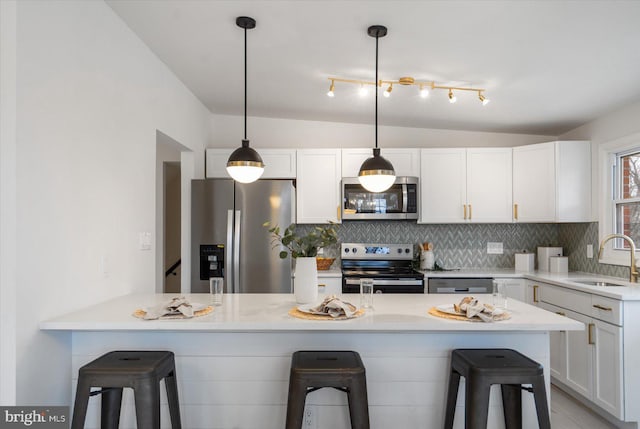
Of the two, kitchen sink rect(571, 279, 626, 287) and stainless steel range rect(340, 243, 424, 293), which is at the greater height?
stainless steel range rect(340, 243, 424, 293)

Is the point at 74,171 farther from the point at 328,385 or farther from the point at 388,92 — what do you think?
the point at 388,92

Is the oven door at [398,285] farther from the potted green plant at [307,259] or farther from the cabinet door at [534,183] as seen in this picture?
the potted green plant at [307,259]

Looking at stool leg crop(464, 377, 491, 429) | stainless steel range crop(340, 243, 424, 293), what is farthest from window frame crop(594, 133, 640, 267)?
stool leg crop(464, 377, 491, 429)

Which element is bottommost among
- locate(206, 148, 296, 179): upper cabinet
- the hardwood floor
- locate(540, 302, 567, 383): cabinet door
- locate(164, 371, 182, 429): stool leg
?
the hardwood floor

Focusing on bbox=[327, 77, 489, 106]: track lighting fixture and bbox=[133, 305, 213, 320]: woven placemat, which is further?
bbox=[327, 77, 489, 106]: track lighting fixture

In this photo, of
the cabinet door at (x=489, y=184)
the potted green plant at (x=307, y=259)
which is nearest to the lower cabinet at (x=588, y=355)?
the cabinet door at (x=489, y=184)

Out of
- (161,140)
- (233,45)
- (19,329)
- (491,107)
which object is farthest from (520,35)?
(19,329)

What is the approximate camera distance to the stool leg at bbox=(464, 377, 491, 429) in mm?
1795

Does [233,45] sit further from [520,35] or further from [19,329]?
[19,329]

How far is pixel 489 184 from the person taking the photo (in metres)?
4.34

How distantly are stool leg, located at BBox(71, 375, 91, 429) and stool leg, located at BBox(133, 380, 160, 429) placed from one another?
196 millimetres

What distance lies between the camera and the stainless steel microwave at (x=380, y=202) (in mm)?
4293

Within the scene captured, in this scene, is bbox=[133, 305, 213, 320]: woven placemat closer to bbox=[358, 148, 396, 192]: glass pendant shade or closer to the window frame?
bbox=[358, 148, 396, 192]: glass pendant shade

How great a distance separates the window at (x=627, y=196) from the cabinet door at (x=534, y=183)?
0.48m
